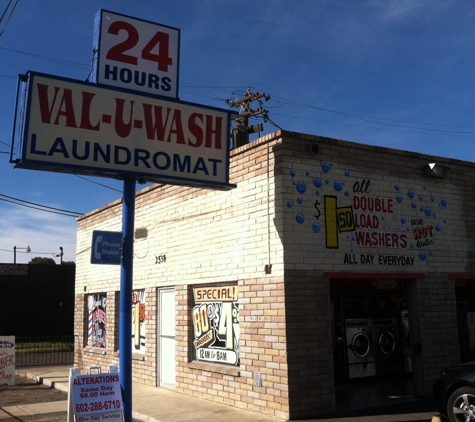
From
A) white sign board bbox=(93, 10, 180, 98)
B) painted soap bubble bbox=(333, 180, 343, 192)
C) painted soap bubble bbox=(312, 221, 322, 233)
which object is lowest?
painted soap bubble bbox=(312, 221, 322, 233)

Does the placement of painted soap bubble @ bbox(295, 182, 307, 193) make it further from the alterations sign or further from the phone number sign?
the phone number sign

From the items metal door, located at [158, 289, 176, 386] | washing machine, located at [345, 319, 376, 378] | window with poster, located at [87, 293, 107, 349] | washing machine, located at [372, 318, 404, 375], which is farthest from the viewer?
window with poster, located at [87, 293, 107, 349]

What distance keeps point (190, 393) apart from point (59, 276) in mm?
24371

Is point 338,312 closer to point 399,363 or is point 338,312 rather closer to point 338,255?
point 399,363

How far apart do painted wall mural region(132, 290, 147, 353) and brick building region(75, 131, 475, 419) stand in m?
0.07

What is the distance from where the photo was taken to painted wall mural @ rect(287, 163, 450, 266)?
33.9ft

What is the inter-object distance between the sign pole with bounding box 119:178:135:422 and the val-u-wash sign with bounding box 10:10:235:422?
15 mm

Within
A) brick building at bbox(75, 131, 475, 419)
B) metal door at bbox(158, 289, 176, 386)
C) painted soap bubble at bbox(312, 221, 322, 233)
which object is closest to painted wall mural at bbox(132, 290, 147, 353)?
brick building at bbox(75, 131, 475, 419)

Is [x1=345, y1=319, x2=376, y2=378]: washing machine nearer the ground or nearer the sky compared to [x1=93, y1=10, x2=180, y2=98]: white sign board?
nearer the ground

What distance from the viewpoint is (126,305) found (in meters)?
8.50

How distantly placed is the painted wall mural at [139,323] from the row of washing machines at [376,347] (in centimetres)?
509

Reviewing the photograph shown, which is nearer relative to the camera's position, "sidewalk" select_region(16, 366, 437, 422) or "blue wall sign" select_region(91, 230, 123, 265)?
"blue wall sign" select_region(91, 230, 123, 265)

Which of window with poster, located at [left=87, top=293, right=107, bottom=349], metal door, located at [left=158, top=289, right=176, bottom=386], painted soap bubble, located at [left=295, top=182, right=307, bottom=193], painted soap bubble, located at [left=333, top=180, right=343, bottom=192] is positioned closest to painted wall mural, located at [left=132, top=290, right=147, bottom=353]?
metal door, located at [left=158, top=289, right=176, bottom=386]

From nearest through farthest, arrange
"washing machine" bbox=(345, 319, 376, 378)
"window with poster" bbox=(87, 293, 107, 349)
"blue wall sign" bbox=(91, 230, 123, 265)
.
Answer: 1. "blue wall sign" bbox=(91, 230, 123, 265)
2. "washing machine" bbox=(345, 319, 376, 378)
3. "window with poster" bbox=(87, 293, 107, 349)
